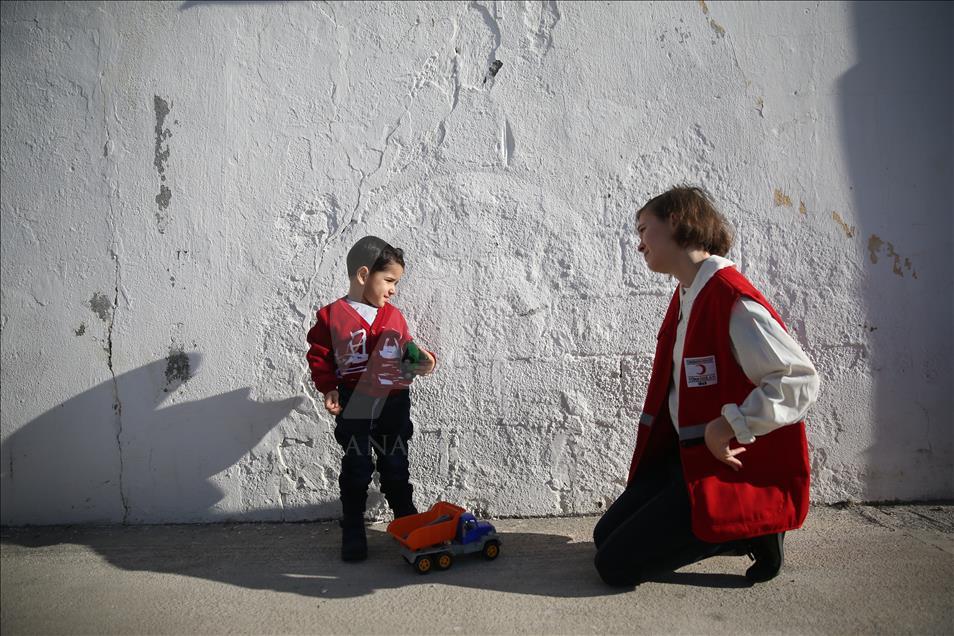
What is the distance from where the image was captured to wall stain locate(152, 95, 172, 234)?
3.31 m

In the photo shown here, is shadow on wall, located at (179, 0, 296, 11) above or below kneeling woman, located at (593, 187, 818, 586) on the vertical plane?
above

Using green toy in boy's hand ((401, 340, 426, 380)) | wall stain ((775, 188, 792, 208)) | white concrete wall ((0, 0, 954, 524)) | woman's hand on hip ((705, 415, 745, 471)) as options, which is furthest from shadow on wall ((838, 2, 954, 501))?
green toy in boy's hand ((401, 340, 426, 380))

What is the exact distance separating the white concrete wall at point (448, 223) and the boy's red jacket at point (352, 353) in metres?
0.34

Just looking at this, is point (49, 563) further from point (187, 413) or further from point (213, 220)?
point (213, 220)

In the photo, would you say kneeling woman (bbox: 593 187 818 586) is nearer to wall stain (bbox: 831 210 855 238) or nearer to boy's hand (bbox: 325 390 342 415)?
wall stain (bbox: 831 210 855 238)

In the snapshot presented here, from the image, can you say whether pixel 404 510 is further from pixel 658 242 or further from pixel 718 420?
pixel 658 242

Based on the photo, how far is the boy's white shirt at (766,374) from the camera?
228 cm

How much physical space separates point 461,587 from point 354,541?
0.55 m

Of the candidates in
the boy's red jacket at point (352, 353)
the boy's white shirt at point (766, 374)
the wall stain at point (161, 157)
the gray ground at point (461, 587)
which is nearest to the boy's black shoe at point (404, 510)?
the gray ground at point (461, 587)

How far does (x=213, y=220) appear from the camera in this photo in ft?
10.8

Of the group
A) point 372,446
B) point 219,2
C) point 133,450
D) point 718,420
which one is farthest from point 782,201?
point 133,450

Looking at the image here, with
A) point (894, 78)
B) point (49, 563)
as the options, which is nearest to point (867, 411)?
point (894, 78)

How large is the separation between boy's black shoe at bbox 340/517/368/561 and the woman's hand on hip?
4.88 feet

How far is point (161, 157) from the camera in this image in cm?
331
